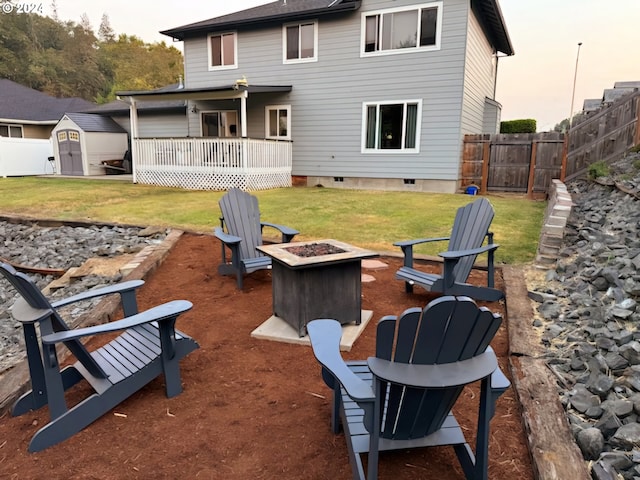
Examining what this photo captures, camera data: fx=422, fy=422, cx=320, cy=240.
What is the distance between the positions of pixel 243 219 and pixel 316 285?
175 cm

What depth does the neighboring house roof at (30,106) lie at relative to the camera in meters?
19.4

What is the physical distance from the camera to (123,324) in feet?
6.70

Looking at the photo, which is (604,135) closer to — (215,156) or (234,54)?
(215,156)

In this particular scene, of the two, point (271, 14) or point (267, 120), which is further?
point (267, 120)

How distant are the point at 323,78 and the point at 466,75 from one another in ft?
13.5

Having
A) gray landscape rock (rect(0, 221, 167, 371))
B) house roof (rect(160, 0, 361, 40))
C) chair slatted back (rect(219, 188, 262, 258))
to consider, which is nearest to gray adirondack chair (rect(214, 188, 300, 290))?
chair slatted back (rect(219, 188, 262, 258))

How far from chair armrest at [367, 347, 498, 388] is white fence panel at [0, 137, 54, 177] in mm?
19297

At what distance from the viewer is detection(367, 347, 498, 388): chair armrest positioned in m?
1.39

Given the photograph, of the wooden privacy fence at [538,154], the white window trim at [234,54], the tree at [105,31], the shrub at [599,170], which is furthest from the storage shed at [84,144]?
the tree at [105,31]

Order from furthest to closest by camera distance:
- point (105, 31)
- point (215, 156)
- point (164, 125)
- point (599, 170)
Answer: point (105, 31) → point (164, 125) → point (215, 156) → point (599, 170)

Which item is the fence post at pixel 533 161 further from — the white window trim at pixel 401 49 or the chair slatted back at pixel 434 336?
the chair slatted back at pixel 434 336

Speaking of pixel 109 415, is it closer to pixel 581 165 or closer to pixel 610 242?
pixel 610 242

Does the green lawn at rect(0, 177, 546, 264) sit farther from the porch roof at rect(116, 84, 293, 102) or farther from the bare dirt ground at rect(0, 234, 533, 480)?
the bare dirt ground at rect(0, 234, 533, 480)

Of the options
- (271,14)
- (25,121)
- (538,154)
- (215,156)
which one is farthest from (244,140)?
(25,121)
